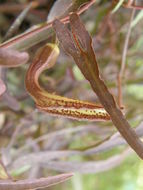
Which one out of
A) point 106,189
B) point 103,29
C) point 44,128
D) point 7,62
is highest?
point 7,62

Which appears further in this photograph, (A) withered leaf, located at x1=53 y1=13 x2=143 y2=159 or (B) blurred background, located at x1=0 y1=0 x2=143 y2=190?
(B) blurred background, located at x1=0 y1=0 x2=143 y2=190

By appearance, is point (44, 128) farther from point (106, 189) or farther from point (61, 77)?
point (106, 189)

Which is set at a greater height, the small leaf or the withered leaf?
the withered leaf

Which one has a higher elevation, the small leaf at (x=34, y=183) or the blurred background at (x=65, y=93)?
the small leaf at (x=34, y=183)

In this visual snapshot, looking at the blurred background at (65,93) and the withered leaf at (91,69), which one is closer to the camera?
the withered leaf at (91,69)

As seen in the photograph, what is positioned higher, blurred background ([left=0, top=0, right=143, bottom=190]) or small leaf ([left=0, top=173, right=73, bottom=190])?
small leaf ([left=0, top=173, right=73, bottom=190])

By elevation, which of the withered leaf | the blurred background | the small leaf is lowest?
the blurred background

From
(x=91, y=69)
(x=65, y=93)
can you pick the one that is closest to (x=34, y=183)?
(x=91, y=69)

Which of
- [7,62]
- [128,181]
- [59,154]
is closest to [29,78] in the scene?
[7,62]

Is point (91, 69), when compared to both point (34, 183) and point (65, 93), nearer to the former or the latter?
point (34, 183)

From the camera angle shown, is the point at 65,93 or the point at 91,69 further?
the point at 65,93

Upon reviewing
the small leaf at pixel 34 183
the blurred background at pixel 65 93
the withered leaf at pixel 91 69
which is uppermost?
the withered leaf at pixel 91 69
